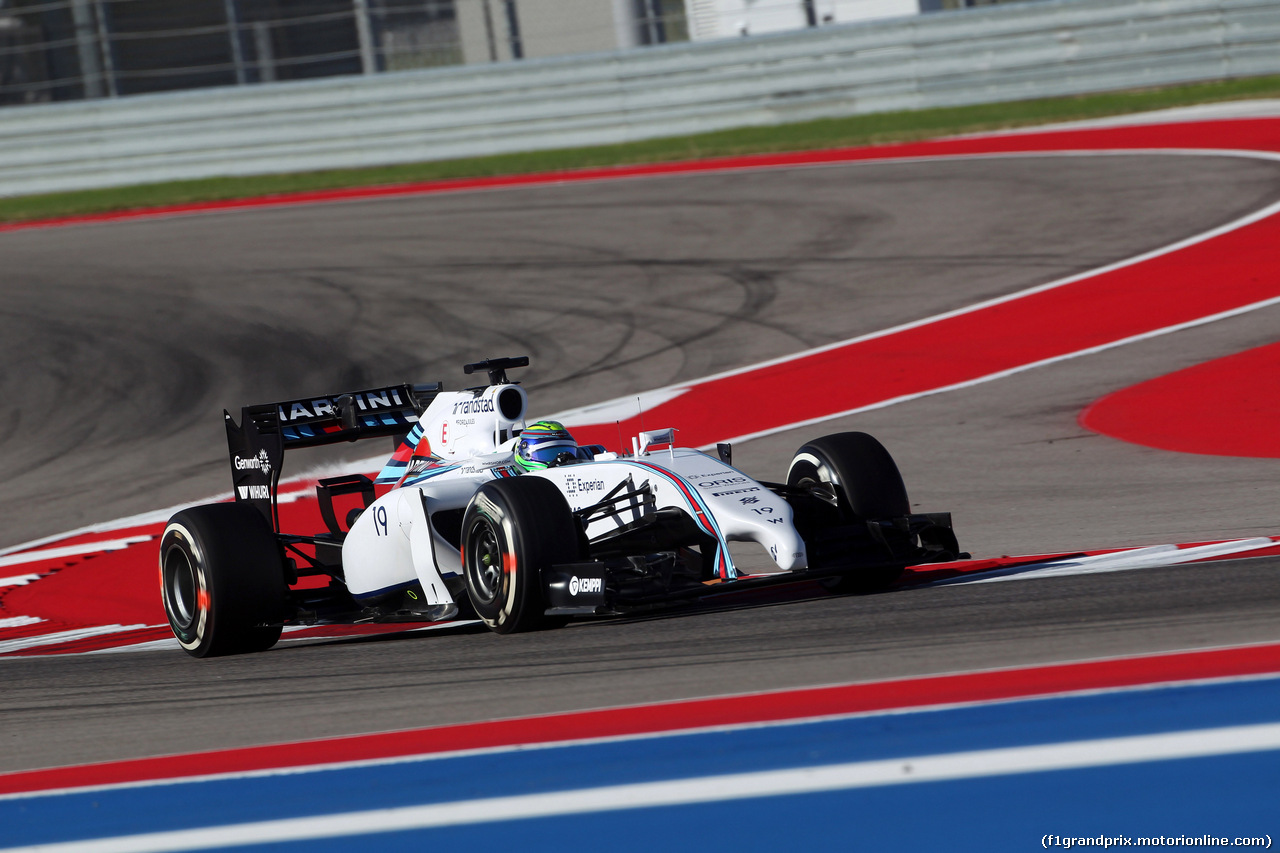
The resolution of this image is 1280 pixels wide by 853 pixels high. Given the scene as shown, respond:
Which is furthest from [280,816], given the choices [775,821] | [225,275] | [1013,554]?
[225,275]

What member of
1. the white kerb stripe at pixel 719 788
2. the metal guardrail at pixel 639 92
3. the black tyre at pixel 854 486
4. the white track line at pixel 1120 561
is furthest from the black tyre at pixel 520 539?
the metal guardrail at pixel 639 92

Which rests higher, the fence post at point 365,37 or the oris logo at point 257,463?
the fence post at point 365,37

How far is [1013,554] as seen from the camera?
7941 mm

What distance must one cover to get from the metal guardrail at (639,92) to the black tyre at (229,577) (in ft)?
57.0

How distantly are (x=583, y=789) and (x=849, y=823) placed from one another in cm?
80

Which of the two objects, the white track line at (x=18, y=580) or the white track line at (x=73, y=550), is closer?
the white track line at (x=18, y=580)

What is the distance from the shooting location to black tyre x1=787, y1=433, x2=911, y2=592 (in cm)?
710

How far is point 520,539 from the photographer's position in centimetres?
649

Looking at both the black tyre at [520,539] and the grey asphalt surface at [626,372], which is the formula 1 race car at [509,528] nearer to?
the black tyre at [520,539]

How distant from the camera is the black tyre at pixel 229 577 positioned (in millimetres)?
7559

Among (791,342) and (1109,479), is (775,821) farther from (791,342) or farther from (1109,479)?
(791,342)

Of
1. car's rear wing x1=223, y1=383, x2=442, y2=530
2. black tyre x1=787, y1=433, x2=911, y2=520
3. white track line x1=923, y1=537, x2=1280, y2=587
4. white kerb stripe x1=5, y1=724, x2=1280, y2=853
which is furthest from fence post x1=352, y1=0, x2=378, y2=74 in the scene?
white kerb stripe x1=5, y1=724, x2=1280, y2=853

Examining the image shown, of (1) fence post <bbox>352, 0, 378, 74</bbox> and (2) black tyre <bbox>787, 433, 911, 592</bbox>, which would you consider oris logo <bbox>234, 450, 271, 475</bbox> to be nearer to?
(2) black tyre <bbox>787, 433, 911, 592</bbox>

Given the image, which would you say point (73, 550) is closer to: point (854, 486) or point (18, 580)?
point (18, 580)
